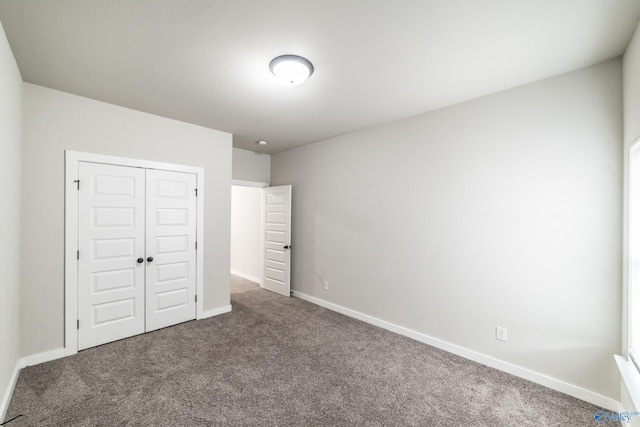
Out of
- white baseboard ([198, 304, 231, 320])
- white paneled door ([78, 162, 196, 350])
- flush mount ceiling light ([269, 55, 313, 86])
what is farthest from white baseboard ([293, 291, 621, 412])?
flush mount ceiling light ([269, 55, 313, 86])

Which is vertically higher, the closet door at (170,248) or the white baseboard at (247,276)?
the closet door at (170,248)

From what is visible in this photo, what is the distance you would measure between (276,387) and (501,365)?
2.18m

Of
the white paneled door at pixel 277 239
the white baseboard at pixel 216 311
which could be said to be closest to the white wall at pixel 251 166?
the white paneled door at pixel 277 239

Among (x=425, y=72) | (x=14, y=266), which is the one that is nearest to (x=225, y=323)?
→ (x=14, y=266)

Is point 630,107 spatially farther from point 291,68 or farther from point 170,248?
point 170,248

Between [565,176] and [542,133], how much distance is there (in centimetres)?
44

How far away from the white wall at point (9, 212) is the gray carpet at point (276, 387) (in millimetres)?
332

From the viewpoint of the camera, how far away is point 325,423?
1.91m

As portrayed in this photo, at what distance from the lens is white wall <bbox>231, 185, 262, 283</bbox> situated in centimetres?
595

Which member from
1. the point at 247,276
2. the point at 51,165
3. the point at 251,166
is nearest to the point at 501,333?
the point at 251,166

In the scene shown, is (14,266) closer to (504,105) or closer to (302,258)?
(302,258)

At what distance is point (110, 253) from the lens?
10.1ft

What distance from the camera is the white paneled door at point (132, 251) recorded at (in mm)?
2930

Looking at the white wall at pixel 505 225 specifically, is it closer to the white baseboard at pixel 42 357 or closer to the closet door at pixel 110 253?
the closet door at pixel 110 253
